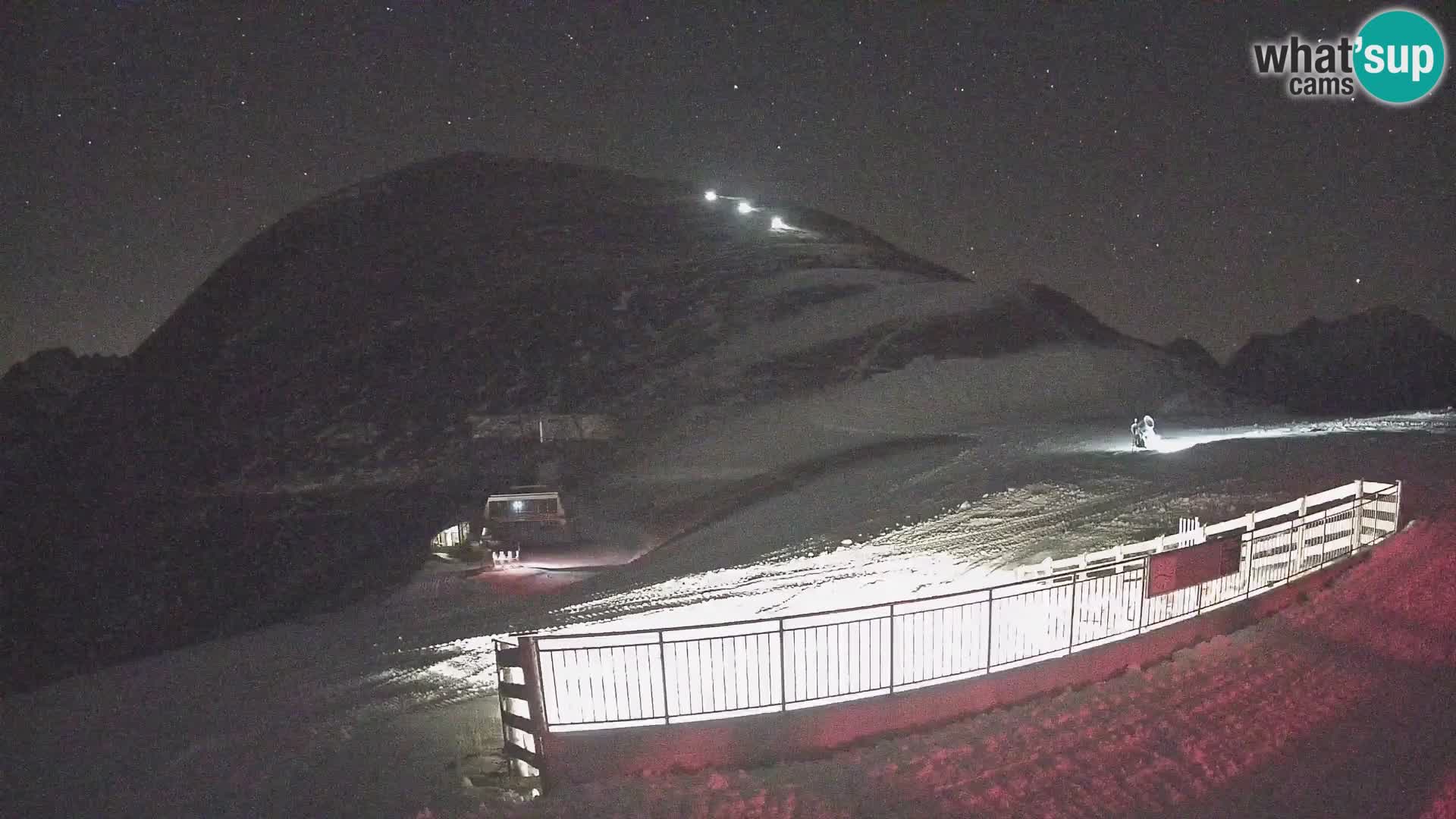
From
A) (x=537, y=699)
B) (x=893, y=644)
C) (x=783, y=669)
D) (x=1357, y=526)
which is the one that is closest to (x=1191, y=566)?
(x=893, y=644)

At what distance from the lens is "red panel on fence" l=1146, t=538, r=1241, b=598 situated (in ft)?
27.2

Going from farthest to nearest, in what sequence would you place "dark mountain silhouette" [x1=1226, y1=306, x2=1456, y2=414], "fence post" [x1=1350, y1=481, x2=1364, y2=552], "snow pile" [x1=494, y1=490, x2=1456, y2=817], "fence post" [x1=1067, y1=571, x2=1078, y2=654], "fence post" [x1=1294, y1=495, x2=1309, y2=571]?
1. "dark mountain silhouette" [x1=1226, y1=306, x2=1456, y2=414]
2. "fence post" [x1=1350, y1=481, x2=1364, y2=552]
3. "fence post" [x1=1294, y1=495, x2=1309, y2=571]
4. "fence post" [x1=1067, y1=571, x2=1078, y2=654]
5. "snow pile" [x1=494, y1=490, x2=1456, y2=817]

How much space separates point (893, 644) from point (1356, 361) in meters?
71.3

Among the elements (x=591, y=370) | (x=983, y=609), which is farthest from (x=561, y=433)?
(x=983, y=609)

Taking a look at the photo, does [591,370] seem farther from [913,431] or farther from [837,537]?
[837,537]

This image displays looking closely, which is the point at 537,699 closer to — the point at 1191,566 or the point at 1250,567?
the point at 1191,566

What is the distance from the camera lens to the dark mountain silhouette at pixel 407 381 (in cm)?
2452

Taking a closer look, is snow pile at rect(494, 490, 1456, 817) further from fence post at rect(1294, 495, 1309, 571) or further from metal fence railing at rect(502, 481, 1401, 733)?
fence post at rect(1294, 495, 1309, 571)

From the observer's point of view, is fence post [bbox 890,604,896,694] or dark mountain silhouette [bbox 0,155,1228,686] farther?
dark mountain silhouette [bbox 0,155,1228,686]

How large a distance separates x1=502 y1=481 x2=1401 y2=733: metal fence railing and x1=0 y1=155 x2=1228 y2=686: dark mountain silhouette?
1163 cm

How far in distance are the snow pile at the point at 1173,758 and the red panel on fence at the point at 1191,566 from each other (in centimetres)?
79

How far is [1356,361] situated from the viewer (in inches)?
2366

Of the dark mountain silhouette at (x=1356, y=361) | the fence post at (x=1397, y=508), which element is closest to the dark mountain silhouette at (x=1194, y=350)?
the dark mountain silhouette at (x=1356, y=361)

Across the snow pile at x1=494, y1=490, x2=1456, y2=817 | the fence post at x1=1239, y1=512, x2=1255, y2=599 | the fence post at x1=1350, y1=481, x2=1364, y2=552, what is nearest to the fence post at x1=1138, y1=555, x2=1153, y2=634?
the snow pile at x1=494, y1=490, x2=1456, y2=817
